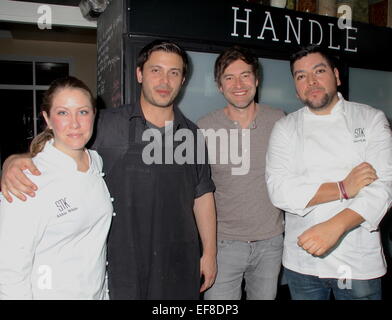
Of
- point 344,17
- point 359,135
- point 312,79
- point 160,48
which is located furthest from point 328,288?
point 344,17

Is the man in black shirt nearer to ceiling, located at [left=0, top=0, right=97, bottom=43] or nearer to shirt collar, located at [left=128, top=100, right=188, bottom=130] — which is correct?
shirt collar, located at [left=128, top=100, right=188, bottom=130]

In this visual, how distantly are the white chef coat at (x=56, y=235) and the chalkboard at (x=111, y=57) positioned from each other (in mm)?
878

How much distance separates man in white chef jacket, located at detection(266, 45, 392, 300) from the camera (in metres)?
1.26

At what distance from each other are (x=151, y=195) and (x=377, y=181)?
34.1 inches

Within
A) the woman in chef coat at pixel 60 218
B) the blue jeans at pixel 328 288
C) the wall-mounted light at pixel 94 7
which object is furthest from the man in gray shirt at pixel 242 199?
the wall-mounted light at pixel 94 7

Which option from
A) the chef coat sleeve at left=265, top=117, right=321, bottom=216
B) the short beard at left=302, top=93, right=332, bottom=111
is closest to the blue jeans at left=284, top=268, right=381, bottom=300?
the chef coat sleeve at left=265, top=117, right=321, bottom=216

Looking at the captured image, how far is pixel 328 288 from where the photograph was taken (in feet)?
4.73

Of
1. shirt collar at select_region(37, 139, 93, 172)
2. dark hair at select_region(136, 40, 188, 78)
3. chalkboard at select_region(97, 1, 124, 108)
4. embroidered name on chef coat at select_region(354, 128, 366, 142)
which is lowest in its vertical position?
shirt collar at select_region(37, 139, 93, 172)

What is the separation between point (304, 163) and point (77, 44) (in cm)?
583

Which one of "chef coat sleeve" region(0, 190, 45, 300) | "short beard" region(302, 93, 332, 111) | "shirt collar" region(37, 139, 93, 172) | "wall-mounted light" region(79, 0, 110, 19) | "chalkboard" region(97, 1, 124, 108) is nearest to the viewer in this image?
"chef coat sleeve" region(0, 190, 45, 300)

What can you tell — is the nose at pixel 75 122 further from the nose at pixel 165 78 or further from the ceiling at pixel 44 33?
the ceiling at pixel 44 33

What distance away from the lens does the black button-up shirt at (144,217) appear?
139 cm

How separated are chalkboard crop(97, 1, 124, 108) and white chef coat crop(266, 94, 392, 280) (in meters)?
1.03

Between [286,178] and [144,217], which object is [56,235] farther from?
[286,178]
